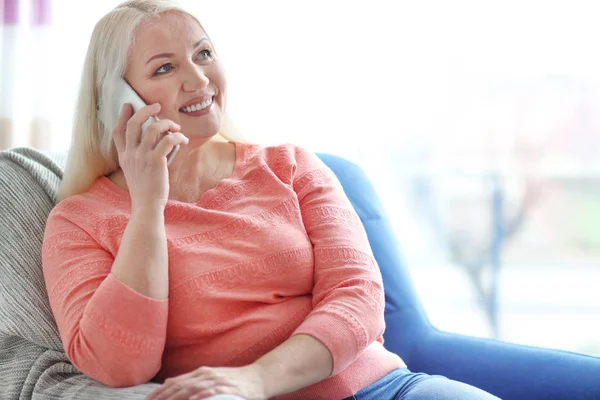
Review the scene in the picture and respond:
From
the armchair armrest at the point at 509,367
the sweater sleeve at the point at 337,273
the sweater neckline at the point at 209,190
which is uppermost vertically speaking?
the sweater neckline at the point at 209,190

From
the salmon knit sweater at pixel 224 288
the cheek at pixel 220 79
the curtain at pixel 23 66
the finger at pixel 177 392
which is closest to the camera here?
the finger at pixel 177 392

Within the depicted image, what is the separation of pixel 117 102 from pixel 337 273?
474 mm

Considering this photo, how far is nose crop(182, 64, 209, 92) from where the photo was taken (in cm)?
136

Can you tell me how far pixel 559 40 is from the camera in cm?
296

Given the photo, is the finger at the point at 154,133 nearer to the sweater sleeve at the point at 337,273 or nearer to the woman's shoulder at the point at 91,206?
the woman's shoulder at the point at 91,206

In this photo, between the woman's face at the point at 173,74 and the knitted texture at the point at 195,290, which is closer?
the knitted texture at the point at 195,290

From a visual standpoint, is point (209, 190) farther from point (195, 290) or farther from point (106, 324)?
point (106, 324)

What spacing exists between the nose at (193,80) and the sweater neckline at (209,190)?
18 centimetres

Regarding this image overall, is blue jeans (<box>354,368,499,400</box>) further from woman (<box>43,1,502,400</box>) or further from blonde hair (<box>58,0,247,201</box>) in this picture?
blonde hair (<box>58,0,247,201</box>)

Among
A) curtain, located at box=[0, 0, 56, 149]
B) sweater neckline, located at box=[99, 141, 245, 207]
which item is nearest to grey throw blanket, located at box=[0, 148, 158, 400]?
sweater neckline, located at box=[99, 141, 245, 207]

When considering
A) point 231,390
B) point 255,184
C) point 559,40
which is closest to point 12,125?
point 255,184

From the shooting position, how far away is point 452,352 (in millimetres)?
1599

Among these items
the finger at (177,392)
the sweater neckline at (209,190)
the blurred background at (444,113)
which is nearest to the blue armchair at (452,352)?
the sweater neckline at (209,190)

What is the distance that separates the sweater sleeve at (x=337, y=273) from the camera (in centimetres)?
124
